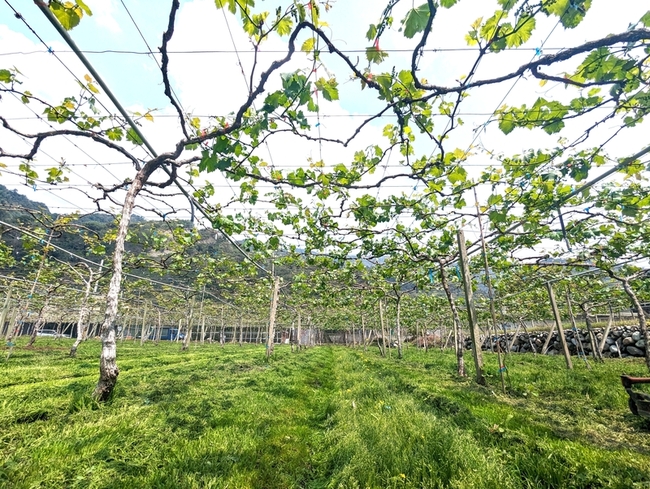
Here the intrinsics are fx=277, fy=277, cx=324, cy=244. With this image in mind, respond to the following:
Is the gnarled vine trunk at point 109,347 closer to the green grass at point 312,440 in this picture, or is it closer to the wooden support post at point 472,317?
the green grass at point 312,440

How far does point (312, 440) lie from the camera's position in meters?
5.07

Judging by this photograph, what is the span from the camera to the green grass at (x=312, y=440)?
335 cm

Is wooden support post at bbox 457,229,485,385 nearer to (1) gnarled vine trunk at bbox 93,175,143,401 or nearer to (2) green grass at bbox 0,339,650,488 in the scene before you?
(2) green grass at bbox 0,339,650,488

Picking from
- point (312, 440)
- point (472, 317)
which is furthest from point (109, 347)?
point (472, 317)

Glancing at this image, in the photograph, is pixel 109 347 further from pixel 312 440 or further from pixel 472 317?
pixel 472 317

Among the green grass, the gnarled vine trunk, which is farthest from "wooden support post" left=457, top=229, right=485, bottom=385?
the gnarled vine trunk

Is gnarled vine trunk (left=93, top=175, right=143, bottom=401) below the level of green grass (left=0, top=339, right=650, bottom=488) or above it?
above

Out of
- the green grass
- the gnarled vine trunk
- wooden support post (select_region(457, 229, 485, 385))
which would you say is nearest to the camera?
the green grass

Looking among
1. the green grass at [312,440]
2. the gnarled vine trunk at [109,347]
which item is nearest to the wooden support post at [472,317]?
the green grass at [312,440]

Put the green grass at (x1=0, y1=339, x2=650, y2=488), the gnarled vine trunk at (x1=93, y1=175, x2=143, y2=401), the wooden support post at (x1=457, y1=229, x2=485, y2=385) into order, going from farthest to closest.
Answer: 1. the wooden support post at (x1=457, y1=229, x2=485, y2=385)
2. the gnarled vine trunk at (x1=93, y1=175, x2=143, y2=401)
3. the green grass at (x1=0, y1=339, x2=650, y2=488)

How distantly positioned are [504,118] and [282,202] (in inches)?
243

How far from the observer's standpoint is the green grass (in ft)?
11.0

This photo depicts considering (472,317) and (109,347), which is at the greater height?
(472,317)

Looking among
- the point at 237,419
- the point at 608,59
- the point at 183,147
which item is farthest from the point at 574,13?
the point at 237,419
